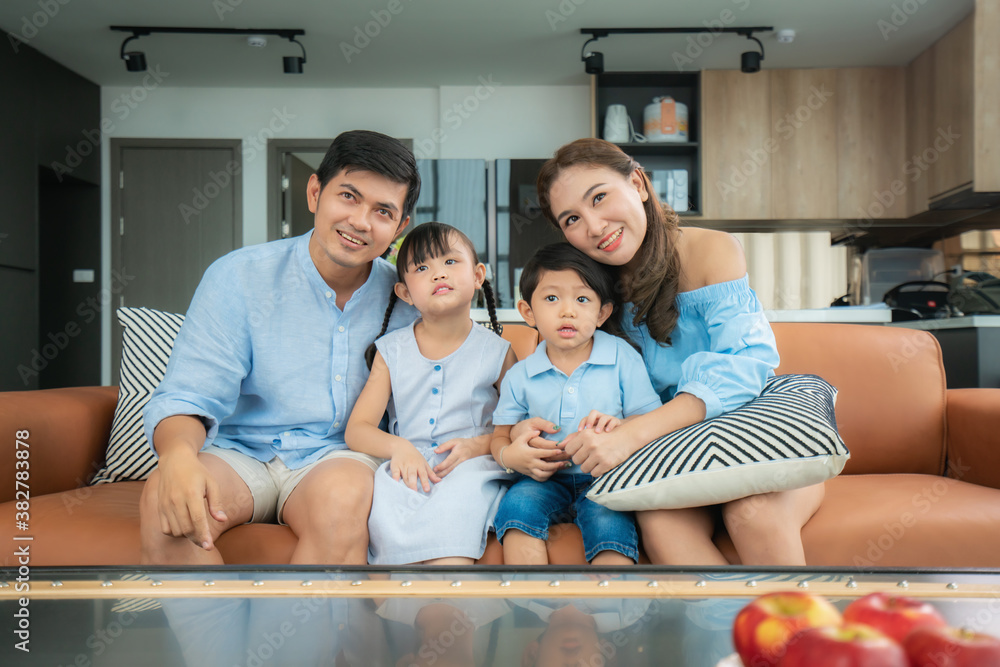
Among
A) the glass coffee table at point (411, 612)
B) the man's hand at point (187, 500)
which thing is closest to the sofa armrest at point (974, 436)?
the glass coffee table at point (411, 612)

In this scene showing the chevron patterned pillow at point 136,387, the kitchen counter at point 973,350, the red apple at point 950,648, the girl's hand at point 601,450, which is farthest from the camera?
the kitchen counter at point 973,350

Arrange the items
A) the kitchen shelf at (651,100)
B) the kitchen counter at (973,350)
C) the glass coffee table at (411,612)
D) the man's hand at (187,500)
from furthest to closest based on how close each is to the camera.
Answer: the kitchen shelf at (651,100) < the kitchen counter at (973,350) < the man's hand at (187,500) < the glass coffee table at (411,612)

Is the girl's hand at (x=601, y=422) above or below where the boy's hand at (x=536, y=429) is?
above

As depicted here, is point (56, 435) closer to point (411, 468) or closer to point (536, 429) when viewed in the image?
point (411, 468)

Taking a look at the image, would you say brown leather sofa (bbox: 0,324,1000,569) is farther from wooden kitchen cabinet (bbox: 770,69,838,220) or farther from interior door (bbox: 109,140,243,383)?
interior door (bbox: 109,140,243,383)

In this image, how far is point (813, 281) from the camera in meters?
4.49

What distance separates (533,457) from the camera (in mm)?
1170

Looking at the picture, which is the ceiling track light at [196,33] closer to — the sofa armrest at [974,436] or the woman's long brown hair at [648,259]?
the woman's long brown hair at [648,259]

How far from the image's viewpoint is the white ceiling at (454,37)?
12.3ft

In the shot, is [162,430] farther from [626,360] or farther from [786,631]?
[786,631]

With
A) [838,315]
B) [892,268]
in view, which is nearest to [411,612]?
[838,315]

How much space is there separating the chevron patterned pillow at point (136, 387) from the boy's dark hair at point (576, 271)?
79cm

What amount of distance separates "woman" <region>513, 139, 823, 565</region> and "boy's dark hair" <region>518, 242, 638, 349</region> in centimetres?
2

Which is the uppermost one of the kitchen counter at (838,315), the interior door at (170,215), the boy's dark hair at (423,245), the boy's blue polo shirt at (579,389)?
the interior door at (170,215)
